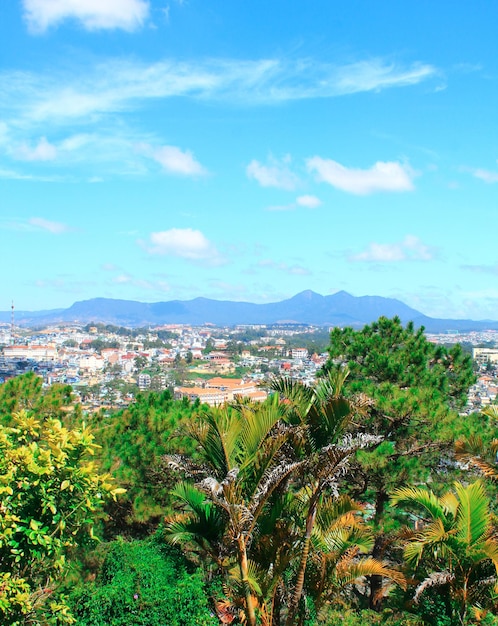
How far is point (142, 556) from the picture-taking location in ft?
14.2

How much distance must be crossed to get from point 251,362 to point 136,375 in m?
18.1

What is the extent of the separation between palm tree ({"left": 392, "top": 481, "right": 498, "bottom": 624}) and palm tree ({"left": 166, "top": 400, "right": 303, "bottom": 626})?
115 cm

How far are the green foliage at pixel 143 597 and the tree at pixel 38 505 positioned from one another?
1.43ft

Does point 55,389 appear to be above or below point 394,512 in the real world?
above

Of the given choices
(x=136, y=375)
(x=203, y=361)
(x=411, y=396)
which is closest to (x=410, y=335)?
(x=411, y=396)

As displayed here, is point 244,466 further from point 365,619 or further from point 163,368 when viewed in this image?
point 163,368

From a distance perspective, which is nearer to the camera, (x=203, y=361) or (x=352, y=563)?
(x=352, y=563)

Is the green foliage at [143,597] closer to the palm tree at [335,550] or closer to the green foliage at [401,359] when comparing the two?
the palm tree at [335,550]

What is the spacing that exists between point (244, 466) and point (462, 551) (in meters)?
1.71

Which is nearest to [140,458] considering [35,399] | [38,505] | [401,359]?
[35,399]

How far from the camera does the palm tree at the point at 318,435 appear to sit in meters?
3.85

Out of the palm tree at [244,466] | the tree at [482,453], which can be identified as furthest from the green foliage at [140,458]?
the tree at [482,453]

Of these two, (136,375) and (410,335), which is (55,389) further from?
(136,375)

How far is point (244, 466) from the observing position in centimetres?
392
